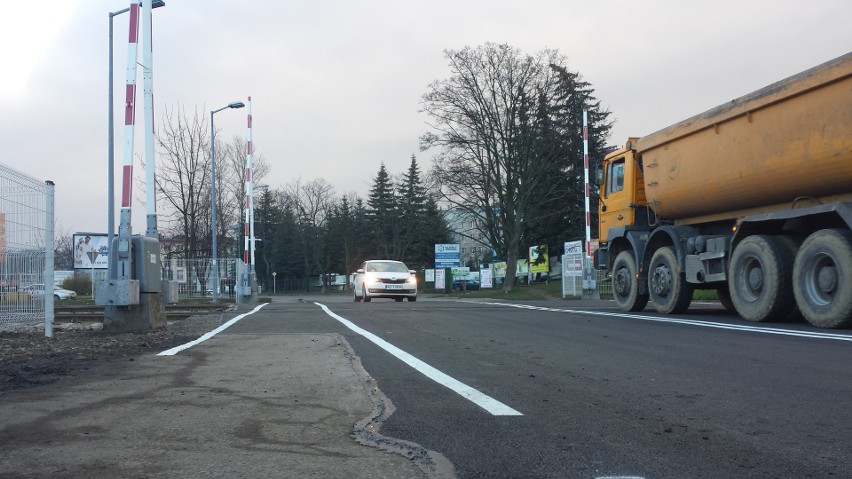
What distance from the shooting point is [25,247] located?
33.4ft

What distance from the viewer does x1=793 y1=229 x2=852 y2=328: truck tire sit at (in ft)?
33.5

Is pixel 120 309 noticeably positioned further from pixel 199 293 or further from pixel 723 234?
pixel 199 293

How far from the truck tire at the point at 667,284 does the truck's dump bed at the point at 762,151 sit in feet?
3.04

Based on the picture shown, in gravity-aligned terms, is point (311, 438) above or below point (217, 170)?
below

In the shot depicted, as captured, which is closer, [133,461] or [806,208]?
[133,461]

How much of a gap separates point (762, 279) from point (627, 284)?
467cm

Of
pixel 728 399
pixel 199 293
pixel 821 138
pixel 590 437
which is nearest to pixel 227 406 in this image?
pixel 590 437

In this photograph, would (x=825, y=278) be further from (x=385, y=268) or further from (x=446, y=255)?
(x=446, y=255)

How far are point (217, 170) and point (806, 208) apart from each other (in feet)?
108

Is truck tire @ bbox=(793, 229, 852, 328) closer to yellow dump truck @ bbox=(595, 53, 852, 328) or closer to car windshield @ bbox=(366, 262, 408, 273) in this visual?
yellow dump truck @ bbox=(595, 53, 852, 328)

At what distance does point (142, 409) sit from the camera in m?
4.82

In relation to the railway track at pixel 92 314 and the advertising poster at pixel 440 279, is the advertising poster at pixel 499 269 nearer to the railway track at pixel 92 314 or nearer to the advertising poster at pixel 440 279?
the advertising poster at pixel 440 279

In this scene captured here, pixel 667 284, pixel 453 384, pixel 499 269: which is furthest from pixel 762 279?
pixel 499 269

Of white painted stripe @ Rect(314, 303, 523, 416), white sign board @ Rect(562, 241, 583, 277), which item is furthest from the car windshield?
white painted stripe @ Rect(314, 303, 523, 416)
